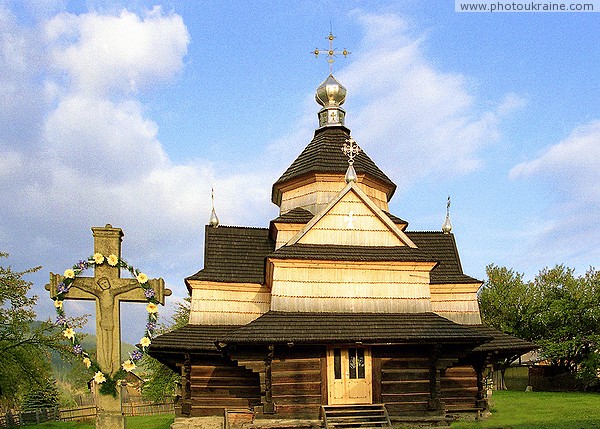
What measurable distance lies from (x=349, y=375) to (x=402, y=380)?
1.53 m

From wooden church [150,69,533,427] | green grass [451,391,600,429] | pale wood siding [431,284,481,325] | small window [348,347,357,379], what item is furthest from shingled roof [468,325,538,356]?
small window [348,347,357,379]

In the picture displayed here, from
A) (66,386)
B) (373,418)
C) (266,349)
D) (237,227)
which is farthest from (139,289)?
(66,386)

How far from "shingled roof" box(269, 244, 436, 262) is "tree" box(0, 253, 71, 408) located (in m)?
9.77

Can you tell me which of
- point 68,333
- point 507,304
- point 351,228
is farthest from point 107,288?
point 507,304

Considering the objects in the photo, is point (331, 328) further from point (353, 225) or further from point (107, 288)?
point (107, 288)

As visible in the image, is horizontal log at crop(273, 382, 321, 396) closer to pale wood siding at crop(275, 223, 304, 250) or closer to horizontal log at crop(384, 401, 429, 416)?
horizontal log at crop(384, 401, 429, 416)

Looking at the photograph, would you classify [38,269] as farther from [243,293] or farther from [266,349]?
[266,349]

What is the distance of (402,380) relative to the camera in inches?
656

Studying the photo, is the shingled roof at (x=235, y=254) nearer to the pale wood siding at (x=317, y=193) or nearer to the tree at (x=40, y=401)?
the pale wood siding at (x=317, y=193)

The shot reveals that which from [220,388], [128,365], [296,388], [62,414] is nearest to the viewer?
[128,365]

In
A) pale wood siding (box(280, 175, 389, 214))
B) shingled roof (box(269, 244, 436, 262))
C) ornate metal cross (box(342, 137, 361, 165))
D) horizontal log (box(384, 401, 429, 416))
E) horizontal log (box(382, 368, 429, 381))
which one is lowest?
horizontal log (box(384, 401, 429, 416))

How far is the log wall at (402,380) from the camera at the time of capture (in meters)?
16.4

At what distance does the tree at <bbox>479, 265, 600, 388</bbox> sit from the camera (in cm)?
3444

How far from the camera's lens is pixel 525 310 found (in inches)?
1603
